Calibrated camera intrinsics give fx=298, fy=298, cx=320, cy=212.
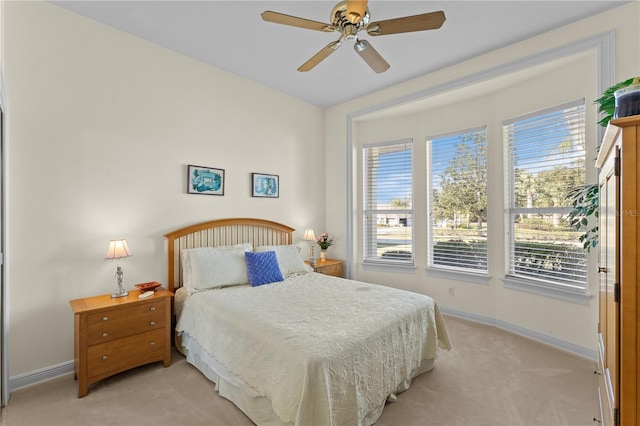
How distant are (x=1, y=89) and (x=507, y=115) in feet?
15.2

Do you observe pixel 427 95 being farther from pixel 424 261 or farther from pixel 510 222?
pixel 424 261

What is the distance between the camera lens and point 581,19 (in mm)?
2693

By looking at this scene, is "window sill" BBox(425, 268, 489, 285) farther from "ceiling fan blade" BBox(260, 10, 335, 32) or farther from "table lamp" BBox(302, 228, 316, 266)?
"ceiling fan blade" BBox(260, 10, 335, 32)

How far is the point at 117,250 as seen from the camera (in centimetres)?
258

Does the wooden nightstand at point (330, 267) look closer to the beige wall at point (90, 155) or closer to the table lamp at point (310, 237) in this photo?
the table lamp at point (310, 237)

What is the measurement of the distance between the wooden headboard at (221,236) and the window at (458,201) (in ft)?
6.89

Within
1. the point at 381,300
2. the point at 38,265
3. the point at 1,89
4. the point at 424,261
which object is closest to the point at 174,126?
the point at 1,89

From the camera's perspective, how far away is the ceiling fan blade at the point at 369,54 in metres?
2.16

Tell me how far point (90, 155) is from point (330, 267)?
122 inches

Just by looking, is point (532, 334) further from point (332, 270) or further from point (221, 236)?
point (221, 236)

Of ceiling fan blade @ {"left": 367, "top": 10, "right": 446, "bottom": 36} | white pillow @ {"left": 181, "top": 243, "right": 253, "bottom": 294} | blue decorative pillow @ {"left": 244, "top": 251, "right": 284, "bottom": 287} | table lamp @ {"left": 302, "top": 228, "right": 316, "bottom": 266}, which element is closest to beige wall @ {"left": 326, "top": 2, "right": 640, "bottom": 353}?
table lamp @ {"left": 302, "top": 228, "right": 316, "bottom": 266}

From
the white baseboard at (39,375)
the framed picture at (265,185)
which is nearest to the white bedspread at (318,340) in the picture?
the white baseboard at (39,375)

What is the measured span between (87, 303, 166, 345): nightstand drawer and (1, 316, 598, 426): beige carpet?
0.40 metres

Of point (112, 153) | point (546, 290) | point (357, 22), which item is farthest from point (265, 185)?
point (546, 290)
